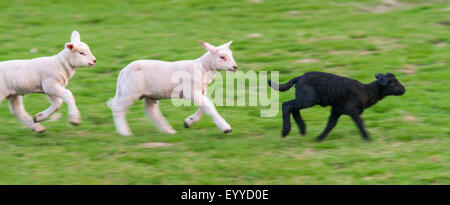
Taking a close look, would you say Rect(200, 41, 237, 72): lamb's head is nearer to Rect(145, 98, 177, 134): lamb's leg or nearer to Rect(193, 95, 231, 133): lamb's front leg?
Rect(193, 95, 231, 133): lamb's front leg

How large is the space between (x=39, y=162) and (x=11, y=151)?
66 centimetres

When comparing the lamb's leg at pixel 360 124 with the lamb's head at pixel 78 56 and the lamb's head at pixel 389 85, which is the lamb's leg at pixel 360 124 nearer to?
the lamb's head at pixel 389 85

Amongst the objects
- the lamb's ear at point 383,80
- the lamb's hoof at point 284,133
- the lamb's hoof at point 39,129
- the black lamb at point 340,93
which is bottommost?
the lamb's hoof at point 39,129

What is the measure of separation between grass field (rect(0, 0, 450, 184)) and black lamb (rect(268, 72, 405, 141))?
16.6 inches

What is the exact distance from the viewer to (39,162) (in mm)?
7660

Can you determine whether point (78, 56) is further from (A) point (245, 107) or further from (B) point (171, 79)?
(A) point (245, 107)

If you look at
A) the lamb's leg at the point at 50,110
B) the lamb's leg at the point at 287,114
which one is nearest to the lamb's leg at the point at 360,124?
the lamb's leg at the point at 287,114

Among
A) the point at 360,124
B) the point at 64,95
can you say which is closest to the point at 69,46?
the point at 64,95

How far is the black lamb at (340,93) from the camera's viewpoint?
8.06 metres

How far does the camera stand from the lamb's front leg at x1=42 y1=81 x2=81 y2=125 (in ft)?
27.8

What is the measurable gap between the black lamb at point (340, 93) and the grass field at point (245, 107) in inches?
16.6

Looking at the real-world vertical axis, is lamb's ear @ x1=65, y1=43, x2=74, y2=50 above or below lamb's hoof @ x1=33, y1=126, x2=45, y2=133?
above

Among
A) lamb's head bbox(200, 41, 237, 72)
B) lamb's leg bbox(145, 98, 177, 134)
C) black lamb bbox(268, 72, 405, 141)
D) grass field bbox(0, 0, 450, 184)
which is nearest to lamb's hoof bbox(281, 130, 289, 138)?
black lamb bbox(268, 72, 405, 141)

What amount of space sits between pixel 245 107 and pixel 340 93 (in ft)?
8.42
